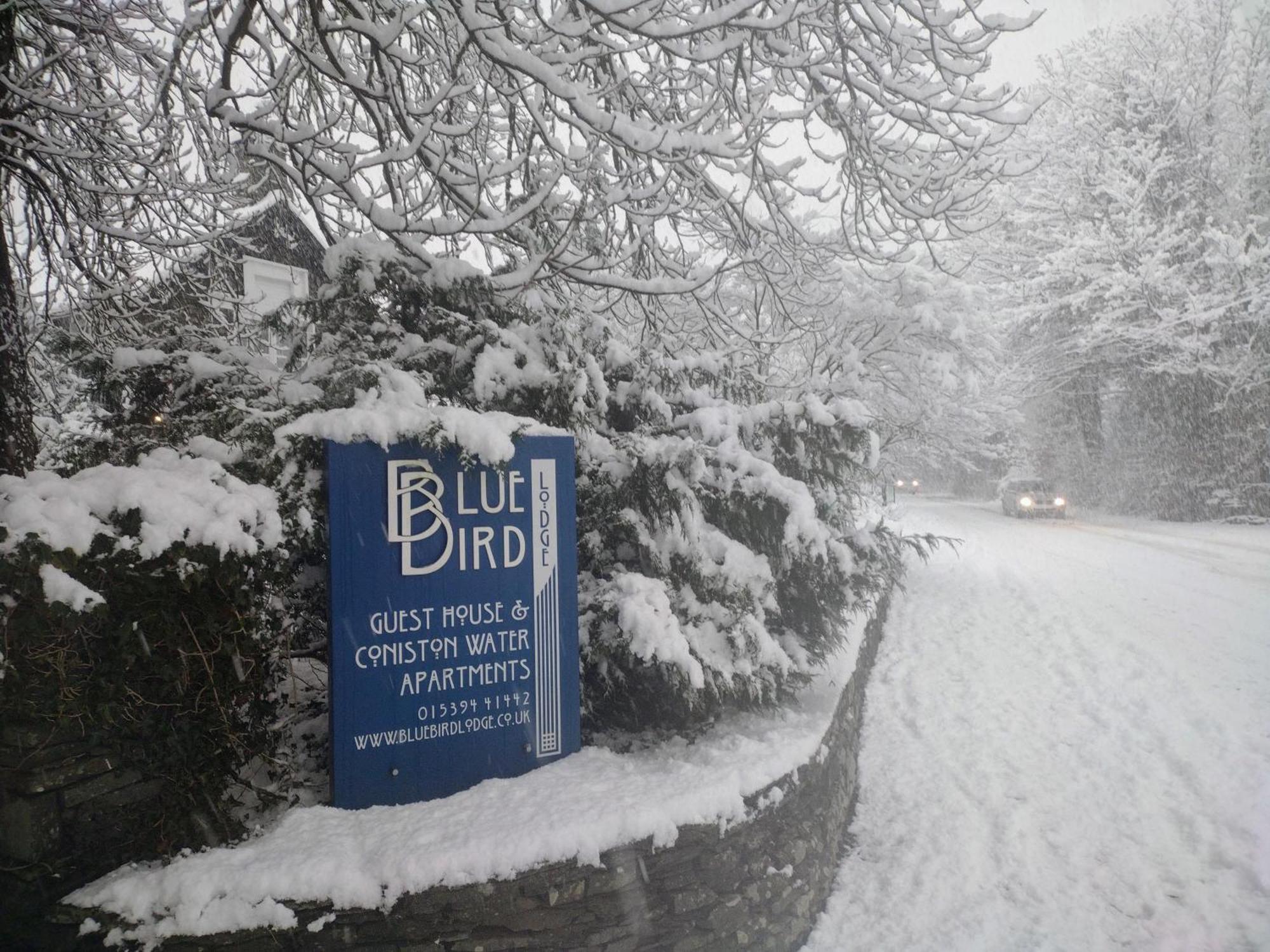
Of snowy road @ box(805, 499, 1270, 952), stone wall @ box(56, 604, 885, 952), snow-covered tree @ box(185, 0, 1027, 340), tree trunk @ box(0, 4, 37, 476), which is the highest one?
snow-covered tree @ box(185, 0, 1027, 340)

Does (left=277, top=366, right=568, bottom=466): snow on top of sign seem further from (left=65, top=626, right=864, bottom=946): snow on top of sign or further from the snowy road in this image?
the snowy road

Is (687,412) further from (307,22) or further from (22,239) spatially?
(22,239)

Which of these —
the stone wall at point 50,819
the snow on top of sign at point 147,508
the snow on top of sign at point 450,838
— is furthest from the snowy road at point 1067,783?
the snow on top of sign at point 147,508

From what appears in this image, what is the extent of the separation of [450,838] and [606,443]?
1971mm

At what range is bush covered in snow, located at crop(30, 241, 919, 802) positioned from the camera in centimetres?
336

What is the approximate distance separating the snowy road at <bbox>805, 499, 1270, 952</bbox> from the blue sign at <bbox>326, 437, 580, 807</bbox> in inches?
67.5

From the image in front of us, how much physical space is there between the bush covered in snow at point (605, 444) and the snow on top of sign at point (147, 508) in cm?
34

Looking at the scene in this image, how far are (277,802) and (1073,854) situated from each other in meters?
3.77

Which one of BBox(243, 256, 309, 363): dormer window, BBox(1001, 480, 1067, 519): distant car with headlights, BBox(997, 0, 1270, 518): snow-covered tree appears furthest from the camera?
BBox(1001, 480, 1067, 519): distant car with headlights

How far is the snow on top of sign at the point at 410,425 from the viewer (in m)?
2.96

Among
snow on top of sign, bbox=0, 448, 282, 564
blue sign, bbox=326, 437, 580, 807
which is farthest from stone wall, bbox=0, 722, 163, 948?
blue sign, bbox=326, 437, 580, 807

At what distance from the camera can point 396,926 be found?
246 centimetres

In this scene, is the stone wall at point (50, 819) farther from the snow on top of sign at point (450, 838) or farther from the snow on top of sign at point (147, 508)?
the snow on top of sign at point (147, 508)

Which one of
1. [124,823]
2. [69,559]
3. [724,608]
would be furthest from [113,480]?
[724,608]
